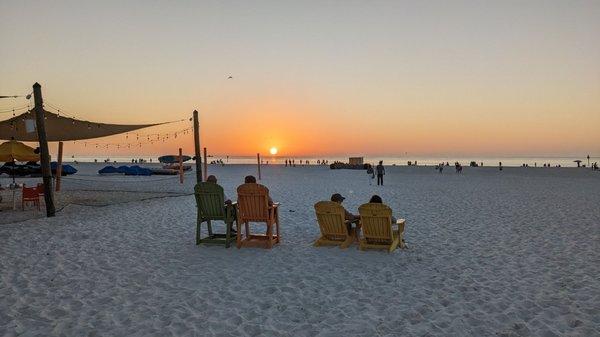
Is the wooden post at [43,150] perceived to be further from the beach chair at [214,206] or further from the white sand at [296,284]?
the beach chair at [214,206]

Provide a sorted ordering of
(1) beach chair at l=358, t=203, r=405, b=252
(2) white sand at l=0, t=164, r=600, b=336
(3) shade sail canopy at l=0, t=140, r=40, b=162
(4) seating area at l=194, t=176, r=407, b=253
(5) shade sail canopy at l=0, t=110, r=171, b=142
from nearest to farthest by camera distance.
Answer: (2) white sand at l=0, t=164, r=600, b=336
(1) beach chair at l=358, t=203, r=405, b=252
(4) seating area at l=194, t=176, r=407, b=253
(5) shade sail canopy at l=0, t=110, r=171, b=142
(3) shade sail canopy at l=0, t=140, r=40, b=162

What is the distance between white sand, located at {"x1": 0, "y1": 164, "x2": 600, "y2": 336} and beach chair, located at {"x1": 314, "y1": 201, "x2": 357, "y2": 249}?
0.25 meters

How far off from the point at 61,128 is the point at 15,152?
Answer: 92.4 inches

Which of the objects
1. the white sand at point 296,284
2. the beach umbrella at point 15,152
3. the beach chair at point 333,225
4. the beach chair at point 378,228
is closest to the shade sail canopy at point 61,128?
the beach umbrella at point 15,152

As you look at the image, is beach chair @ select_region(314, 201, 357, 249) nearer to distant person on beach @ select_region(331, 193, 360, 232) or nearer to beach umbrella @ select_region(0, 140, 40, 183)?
distant person on beach @ select_region(331, 193, 360, 232)

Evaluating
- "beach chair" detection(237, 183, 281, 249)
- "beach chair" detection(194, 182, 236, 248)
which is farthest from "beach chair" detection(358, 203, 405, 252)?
"beach chair" detection(194, 182, 236, 248)

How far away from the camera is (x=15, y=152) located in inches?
621

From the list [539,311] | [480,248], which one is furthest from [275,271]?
[480,248]

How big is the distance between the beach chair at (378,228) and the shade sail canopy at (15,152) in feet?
46.7

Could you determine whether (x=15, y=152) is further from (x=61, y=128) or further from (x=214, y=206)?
(x=214, y=206)

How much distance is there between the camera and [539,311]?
4.77 m

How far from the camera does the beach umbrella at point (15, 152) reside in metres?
15.6

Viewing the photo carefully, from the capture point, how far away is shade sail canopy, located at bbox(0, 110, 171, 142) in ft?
44.6

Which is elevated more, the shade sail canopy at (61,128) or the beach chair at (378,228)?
the shade sail canopy at (61,128)
